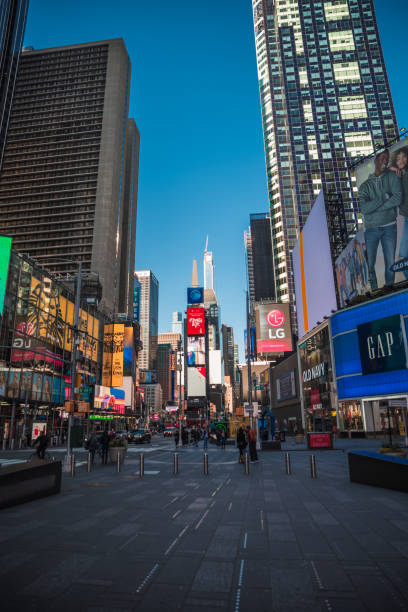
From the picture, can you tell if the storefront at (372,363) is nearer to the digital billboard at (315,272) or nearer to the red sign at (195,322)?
the digital billboard at (315,272)

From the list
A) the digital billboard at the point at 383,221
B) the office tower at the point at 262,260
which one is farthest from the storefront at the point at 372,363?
the office tower at the point at 262,260

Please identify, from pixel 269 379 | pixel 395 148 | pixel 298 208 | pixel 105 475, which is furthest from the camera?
pixel 298 208

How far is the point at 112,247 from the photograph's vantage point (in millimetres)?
110812

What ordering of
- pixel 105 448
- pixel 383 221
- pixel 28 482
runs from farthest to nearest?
pixel 383 221 < pixel 105 448 < pixel 28 482

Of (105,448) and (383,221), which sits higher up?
(383,221)

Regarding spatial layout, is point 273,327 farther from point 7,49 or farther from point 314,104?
point 314,104

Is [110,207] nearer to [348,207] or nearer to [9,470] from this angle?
[348,207]

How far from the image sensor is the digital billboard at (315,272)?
59.7 metres

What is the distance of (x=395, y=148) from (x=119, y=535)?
163ft

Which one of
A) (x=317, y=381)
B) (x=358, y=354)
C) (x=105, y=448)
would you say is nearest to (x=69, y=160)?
(x=317, y=381)

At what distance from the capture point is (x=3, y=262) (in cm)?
4216

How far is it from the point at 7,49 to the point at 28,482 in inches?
3826

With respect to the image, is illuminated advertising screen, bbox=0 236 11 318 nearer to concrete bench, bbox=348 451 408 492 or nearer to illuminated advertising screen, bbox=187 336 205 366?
concrete bench, bbox=348 451 408 492

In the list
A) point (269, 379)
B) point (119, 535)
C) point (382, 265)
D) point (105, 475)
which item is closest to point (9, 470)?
point (119, 535)
